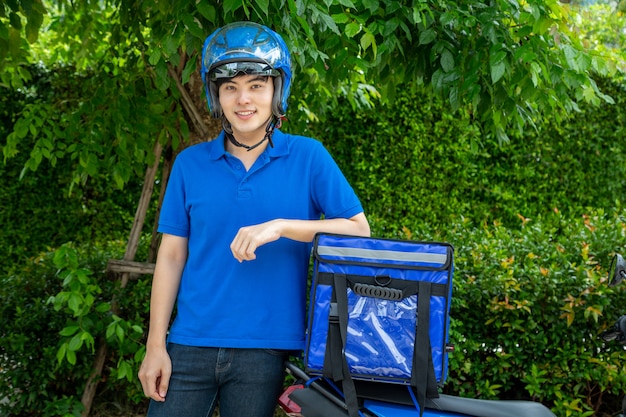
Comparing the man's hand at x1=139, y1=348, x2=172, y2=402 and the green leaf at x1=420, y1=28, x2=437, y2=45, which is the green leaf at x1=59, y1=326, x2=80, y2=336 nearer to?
the man's hand at x1=139, y1=348, x2=172, y2=402

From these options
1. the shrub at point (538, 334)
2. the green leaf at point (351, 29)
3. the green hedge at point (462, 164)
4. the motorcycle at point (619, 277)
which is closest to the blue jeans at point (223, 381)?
the motorcycle at point (619, 277)

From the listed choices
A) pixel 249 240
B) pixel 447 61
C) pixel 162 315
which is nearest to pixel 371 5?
pixel 447 61

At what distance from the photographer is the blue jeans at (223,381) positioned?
6.36ft

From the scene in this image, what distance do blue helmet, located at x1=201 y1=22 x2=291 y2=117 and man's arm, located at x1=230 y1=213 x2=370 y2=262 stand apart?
33 centimetres

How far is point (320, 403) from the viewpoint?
1778 mm

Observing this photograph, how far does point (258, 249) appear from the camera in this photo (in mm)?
1959

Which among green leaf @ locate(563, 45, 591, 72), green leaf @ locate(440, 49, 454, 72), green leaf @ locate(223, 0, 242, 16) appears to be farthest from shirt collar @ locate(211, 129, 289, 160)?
green leaf @ locate(563, 45, 591, 72)

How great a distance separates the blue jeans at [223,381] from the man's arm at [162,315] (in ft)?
0.08

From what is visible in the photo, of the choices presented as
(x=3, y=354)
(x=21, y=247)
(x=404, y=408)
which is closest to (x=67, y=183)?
(x=21, y=247)

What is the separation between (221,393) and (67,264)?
5.97ft

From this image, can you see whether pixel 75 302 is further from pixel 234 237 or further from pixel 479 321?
pixel 479 321

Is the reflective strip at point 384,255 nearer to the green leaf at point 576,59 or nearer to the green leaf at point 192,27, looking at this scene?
the green leaf at point 192,27

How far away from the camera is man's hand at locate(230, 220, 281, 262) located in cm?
176

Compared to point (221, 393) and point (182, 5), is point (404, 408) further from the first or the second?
point (182, 5)
